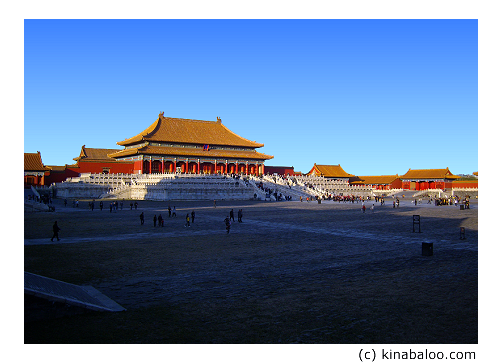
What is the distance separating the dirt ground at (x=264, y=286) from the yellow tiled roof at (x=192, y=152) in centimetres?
4622

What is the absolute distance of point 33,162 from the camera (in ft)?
200

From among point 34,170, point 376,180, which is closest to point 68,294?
point 34,170

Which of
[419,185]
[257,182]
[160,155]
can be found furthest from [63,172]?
[419,185]

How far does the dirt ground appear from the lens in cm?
733

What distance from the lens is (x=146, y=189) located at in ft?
170

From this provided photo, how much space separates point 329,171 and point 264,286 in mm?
76996

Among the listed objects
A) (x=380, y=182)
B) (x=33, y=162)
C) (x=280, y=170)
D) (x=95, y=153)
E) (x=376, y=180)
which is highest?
(x=95, y=153)

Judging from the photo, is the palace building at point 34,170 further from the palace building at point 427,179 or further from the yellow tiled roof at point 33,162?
the palace building at point 427,179

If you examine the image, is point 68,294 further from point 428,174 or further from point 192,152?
A: point 428,174

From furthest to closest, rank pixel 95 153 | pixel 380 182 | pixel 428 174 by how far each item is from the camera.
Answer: pixel 380 182, pixel 428 174, pixel 95 153

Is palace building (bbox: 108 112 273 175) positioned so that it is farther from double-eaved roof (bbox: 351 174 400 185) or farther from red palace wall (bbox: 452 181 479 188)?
red palace wall (bbox: 452 181 479 188)

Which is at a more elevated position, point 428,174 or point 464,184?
point 428,174

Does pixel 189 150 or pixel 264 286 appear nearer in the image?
pixel 264 286

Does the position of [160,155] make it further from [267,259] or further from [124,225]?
[267,259]
